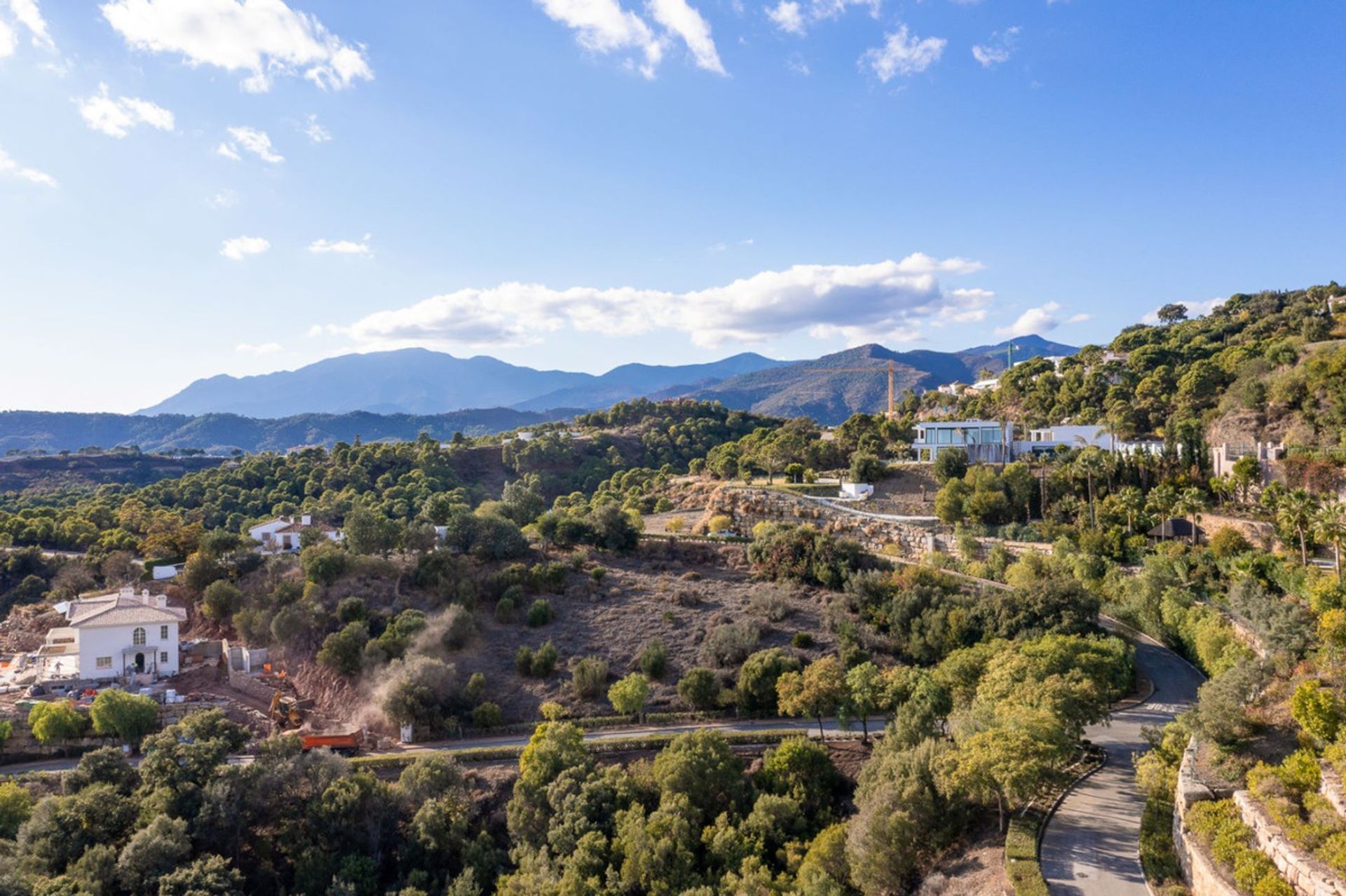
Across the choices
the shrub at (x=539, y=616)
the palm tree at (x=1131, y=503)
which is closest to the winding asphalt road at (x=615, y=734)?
the shrub at (x=539, y=616)

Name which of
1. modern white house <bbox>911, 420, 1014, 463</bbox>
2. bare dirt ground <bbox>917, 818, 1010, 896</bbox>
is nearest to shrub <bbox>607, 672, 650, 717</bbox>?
bare dirt ground <bbox>917, 818, 1010, 896</bbox>

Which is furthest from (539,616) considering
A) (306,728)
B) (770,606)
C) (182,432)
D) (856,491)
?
(182,432)

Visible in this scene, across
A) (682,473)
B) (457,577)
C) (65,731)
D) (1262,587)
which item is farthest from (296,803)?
(682,473)

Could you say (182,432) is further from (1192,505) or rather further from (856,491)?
(1192,505)

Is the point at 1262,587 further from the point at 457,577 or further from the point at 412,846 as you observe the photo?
the point at 457,577

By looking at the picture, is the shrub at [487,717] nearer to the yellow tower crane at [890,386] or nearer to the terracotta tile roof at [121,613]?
the terracotta tile roof at [121,613]

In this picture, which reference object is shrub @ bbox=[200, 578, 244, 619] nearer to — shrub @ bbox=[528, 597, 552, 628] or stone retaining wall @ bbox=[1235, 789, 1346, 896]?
shrub @ bbox=[528, 597, 552, 628]
